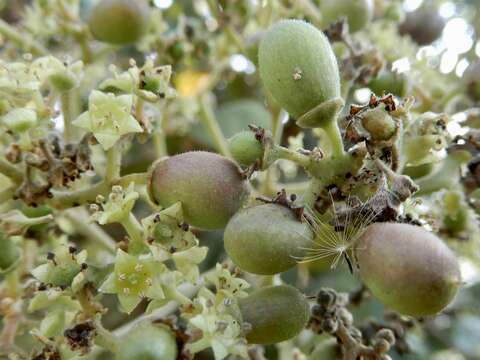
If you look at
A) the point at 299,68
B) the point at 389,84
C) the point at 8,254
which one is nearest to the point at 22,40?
the point at 8,254

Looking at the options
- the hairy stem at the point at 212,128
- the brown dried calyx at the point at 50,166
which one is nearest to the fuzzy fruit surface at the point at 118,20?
the hairy stem at the point at 212,128

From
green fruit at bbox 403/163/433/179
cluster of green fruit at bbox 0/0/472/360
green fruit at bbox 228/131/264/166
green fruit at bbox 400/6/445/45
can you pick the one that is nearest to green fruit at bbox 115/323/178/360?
cluster of green fruit at bbox 0/0/472/360

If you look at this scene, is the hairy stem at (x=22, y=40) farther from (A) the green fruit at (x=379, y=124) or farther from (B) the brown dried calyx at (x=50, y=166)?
(A) the green fruit at (x=379, y=124)

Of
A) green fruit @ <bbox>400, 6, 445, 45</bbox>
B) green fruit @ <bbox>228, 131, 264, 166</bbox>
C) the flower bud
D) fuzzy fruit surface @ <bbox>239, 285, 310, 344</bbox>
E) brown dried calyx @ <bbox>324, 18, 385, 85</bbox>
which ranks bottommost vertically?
green fruit @ <bbox>400, 6, 445, 45</bbox>

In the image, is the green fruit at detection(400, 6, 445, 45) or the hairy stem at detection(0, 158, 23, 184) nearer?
the hairy stem at detection(0, 158, 23, 184)

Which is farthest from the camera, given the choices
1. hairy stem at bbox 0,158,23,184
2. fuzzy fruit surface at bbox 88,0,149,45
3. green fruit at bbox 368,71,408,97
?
fuzzy fruit surface at bbox 88,0,149,45

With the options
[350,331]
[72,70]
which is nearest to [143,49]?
[72,70]

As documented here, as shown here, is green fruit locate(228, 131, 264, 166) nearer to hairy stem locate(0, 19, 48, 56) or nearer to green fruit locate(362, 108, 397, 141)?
green fruit locate(362, 108, 397, 141)
